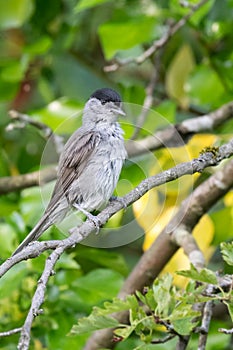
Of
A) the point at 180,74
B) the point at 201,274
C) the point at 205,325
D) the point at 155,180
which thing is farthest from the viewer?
the point at 180,74

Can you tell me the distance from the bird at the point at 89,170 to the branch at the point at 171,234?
50cm

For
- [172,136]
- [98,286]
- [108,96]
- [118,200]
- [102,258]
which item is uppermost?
[172,136]

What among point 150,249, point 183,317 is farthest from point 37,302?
point 150,249

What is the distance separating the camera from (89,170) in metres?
2.77

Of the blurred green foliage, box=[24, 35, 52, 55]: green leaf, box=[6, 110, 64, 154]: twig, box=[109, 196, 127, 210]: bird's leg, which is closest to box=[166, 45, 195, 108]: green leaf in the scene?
the blurred green foliage

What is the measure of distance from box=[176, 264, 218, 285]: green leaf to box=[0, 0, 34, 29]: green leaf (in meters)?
2.14

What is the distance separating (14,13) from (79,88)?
532 mm

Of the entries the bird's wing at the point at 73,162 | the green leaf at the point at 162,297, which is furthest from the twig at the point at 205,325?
the bird's wing at the point at 73,162

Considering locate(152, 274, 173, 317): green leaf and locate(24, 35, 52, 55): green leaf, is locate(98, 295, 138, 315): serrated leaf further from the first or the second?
locate(24, 35, 52, 55): green leaf

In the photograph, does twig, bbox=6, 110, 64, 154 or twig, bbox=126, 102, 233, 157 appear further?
twig, bbox=126, 102, 233, 157

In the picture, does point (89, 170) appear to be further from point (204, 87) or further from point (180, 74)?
point (180, 74)

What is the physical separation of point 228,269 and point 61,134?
0.89 meters

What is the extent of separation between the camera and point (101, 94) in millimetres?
2955

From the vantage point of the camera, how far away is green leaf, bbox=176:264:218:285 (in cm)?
219
